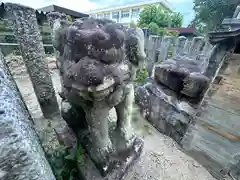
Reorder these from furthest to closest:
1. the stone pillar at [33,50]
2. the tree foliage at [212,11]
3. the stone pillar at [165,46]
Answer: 1. the tree foliage at [212,11]
2. the stone pillar at [165,46]
3. the stone pillar at [33,50]

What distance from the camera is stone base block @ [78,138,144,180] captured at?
1040mm

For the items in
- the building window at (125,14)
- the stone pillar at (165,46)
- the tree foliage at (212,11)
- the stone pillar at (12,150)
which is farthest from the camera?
the building window at (125,14)

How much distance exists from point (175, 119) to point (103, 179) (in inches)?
45.7

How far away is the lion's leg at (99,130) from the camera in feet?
2.78

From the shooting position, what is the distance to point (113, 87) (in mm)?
694

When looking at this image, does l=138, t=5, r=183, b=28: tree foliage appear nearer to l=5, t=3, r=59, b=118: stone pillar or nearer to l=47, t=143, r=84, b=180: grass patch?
l=5, t=3, r=59, b=118: stone pillar

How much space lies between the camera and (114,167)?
1.08 m

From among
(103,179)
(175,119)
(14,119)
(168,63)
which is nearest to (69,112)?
(103,179)

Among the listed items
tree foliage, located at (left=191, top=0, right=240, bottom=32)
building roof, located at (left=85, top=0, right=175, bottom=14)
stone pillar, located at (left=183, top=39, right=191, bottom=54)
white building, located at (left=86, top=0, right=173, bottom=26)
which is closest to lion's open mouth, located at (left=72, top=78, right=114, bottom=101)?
stone pillar, located at (left=183, top=39, right=191, bottom=54)

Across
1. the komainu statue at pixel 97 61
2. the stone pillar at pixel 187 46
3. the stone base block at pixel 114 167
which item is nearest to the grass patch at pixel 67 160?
the stone base block at pixel 114 167

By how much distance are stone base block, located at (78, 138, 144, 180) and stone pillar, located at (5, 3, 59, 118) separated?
104 cm

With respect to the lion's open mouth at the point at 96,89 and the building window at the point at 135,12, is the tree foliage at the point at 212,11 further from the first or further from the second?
the lion's open mouth at the point at 96,89

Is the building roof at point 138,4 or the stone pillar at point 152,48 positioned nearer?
the stone pillar at point 152,48

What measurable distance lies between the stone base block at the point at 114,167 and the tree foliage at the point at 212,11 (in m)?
8.53
